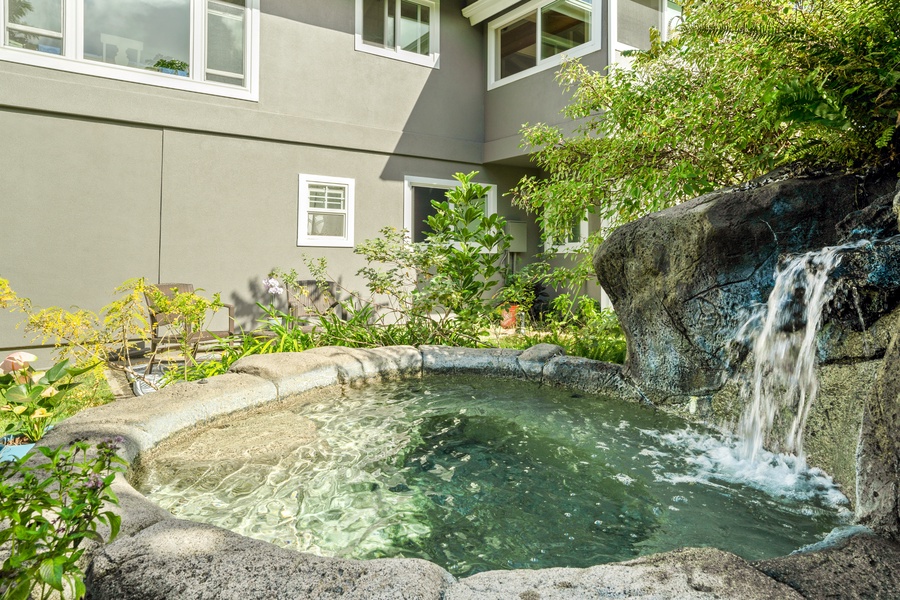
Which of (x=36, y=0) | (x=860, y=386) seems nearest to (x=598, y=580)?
(x=860, y=386)

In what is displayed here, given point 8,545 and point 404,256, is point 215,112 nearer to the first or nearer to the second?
point 404,256

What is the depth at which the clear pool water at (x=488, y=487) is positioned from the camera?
7.30 ft

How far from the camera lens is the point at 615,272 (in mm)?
4477

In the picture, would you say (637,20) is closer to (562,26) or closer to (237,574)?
(562,26)

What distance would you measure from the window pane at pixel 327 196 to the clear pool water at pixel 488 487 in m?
5.59

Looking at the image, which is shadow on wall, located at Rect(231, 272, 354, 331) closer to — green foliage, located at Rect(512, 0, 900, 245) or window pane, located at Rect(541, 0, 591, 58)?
green foliage, located at Rect(512, 0, 900, 245)

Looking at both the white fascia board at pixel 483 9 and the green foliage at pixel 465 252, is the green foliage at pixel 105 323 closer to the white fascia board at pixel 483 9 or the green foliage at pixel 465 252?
the green foliage at pixel 465 252

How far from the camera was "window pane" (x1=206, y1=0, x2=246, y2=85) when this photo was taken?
804 cm


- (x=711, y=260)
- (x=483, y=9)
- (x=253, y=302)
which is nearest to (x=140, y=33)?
(x=253, y=302)

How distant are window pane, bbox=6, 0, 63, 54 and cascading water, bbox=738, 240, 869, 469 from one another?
8.41m

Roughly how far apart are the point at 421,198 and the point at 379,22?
327 cm

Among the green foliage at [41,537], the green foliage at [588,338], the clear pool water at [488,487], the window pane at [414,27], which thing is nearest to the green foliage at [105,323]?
the clear pool water at [488,487]

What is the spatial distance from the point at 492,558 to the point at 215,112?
7718mm

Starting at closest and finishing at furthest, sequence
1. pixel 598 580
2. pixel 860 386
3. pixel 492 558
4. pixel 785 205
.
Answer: pixel 598 580 < pixel 492 558 < pixel 860 386 < pixel 785 205
